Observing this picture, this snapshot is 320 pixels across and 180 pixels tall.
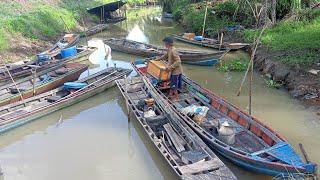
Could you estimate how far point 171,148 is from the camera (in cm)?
805

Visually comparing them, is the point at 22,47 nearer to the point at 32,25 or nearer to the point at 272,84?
the point at 32,25

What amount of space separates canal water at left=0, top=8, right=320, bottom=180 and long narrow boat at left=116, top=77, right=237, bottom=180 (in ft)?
1.73

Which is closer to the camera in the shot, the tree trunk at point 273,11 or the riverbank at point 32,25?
the riverbank at point 32,25

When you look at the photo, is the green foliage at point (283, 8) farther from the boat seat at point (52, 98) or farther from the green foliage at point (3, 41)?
the green foliage at point (3, 41)

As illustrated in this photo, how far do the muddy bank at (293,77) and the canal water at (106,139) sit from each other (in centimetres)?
33

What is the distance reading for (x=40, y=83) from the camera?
39.9 feet

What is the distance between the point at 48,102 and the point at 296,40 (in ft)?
30.7

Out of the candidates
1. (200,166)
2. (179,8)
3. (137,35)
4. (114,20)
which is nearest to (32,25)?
(137,35)

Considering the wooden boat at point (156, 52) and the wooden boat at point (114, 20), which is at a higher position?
the wooden boat at point (114, 20)

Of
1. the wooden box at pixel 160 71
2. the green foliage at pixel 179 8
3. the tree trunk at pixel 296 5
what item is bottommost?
the wooden box at pixel 160 71

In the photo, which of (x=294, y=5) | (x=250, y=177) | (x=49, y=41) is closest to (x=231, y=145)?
(x=250, y=177)

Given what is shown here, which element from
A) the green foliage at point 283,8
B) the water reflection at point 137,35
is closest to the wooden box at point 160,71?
the green foliage at point 283,8

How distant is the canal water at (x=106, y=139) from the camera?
26.5 ft

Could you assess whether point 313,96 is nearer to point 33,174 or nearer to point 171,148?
point 171,148
